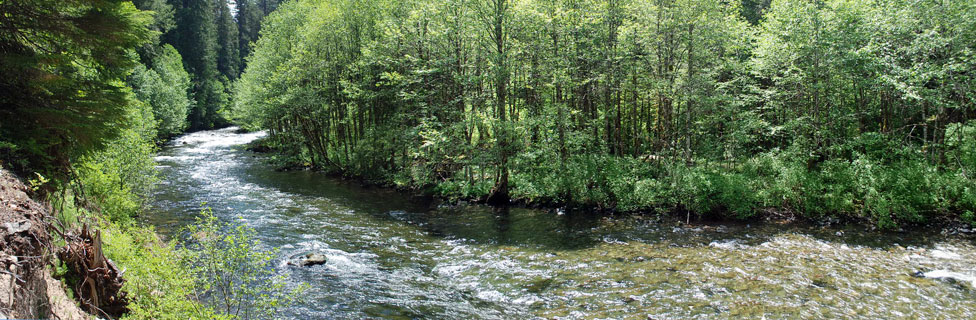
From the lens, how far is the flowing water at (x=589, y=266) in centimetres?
883

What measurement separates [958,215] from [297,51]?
31.0m

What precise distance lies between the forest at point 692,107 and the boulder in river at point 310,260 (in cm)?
732

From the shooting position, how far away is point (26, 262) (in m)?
4.75

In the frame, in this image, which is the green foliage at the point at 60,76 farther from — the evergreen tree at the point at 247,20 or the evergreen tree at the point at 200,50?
the evergreen tree at the point at 247,20

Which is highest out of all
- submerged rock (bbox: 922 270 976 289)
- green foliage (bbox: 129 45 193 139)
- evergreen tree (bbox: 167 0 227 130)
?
evergreen tree (bbox: 167 0 227 130)

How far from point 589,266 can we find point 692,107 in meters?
8.95

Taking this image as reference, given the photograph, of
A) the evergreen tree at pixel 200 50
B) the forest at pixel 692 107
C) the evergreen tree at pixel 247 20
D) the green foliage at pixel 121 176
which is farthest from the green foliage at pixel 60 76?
the evergreen tree at pixel 247 20

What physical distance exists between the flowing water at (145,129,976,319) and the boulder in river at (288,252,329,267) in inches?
8.2

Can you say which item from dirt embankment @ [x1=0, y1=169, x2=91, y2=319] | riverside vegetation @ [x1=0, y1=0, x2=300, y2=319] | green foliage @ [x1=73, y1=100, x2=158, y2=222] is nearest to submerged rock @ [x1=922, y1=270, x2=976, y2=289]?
riverside vegetation @ [x1=0, y1=0, x2=300, y2=319]

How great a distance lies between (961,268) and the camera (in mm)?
10188

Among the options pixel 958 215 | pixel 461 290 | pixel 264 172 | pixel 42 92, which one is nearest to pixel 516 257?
pixel 461 290

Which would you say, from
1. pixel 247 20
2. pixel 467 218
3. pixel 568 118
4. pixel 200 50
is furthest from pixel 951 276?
pixel 247 20

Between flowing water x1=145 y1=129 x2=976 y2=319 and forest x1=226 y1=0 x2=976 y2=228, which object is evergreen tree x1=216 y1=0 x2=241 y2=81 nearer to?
forest x1=226 y1=0 x2=976 y2=228

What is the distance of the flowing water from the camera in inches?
348
